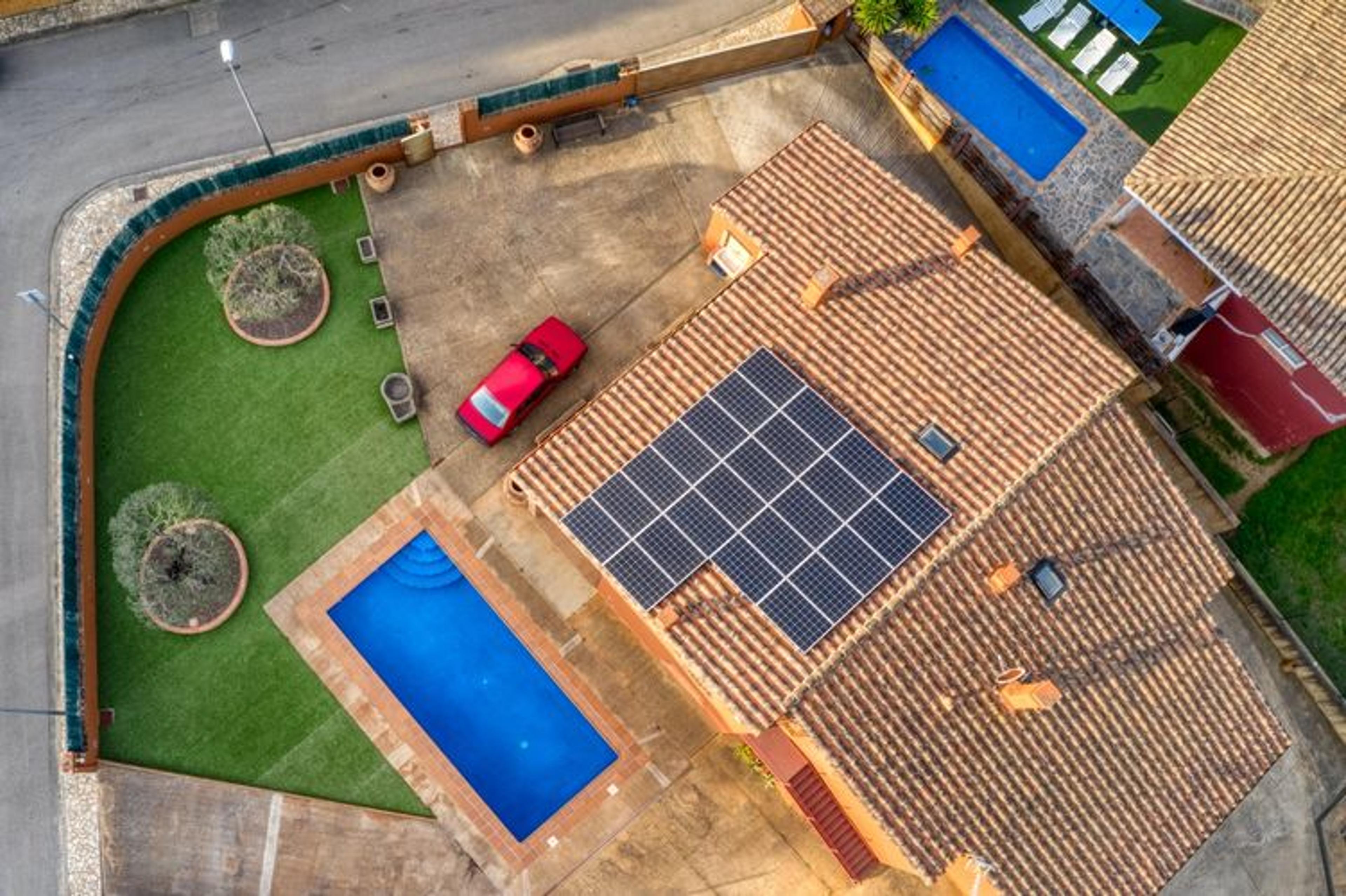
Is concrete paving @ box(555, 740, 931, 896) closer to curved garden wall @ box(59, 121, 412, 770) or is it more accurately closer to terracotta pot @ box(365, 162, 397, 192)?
curved garden wall @ box(59, 121, 412, 770)

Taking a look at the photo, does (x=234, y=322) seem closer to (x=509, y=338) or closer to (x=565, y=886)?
(x=509, y=338)

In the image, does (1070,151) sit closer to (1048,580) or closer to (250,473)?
(1048,580)

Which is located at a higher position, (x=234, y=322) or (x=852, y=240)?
(x=234, y=322)

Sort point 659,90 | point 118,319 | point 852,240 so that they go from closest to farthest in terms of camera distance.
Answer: point 852,240 → point 118,319 → point 659,90

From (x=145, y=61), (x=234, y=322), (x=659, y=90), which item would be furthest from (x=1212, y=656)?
(x=145, y=61)

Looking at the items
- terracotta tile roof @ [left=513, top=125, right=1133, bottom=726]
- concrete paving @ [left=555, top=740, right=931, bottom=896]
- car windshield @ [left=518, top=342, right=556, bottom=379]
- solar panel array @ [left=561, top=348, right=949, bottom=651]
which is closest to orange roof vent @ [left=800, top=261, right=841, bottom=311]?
terracotta tile roof @ [left=513, top=125, right=1133, bottom=726]

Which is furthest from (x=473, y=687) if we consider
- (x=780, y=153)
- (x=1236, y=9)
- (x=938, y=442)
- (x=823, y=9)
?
(x=1236, y=9)

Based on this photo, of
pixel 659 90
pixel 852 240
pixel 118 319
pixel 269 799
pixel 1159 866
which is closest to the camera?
pixel 1159 866
